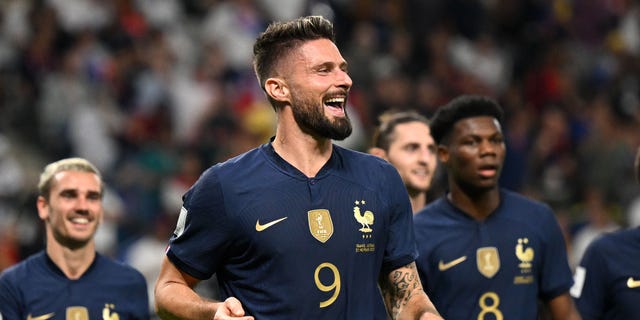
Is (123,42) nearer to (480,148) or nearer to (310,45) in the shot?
(480,148)

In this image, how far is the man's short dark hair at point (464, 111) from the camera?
253 inches

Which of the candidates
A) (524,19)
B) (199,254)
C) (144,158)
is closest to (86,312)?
(199,254)

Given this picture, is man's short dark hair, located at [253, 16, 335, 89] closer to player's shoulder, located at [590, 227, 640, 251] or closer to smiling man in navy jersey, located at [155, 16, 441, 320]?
smiling man in navy jersey, located at [155, 16, 441, 320]

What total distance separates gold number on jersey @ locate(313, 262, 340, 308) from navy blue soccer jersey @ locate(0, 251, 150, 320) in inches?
89.6

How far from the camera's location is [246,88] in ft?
43.9

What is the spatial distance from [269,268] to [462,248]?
6.15 feet

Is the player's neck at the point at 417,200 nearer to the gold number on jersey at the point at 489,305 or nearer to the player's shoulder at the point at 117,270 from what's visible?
the gold number on jersey at the point at 489,305

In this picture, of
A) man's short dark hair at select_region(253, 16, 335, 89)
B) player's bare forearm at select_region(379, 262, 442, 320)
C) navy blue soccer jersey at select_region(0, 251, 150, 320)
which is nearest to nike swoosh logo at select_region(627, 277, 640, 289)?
player's bare forearm at select_region(379, 262, 442, 320)

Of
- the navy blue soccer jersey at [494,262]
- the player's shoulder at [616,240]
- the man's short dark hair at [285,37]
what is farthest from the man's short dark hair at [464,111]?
the man's short dark hair at [285,37]

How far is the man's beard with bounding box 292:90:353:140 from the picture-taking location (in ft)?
15.2

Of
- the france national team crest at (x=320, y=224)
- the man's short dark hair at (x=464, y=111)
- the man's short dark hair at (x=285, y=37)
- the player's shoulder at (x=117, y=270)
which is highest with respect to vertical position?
the man's short dark hair at (x=285, y=37)

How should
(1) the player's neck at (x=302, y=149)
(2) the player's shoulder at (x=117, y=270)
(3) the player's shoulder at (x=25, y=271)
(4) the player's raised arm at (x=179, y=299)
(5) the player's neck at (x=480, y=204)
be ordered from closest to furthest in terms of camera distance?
(4) the player's raised arm at (x=179, y=299), (1) the player's neck at (x=302, y=149), (5) the player's neck at (x=480, y=204), (3) the player's shoulder at (x=25, y=271), (2) the player's shoulder at (x=117, y=270)

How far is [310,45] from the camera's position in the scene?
4.75 m

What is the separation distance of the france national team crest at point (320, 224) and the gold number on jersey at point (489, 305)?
1690 millimetres
